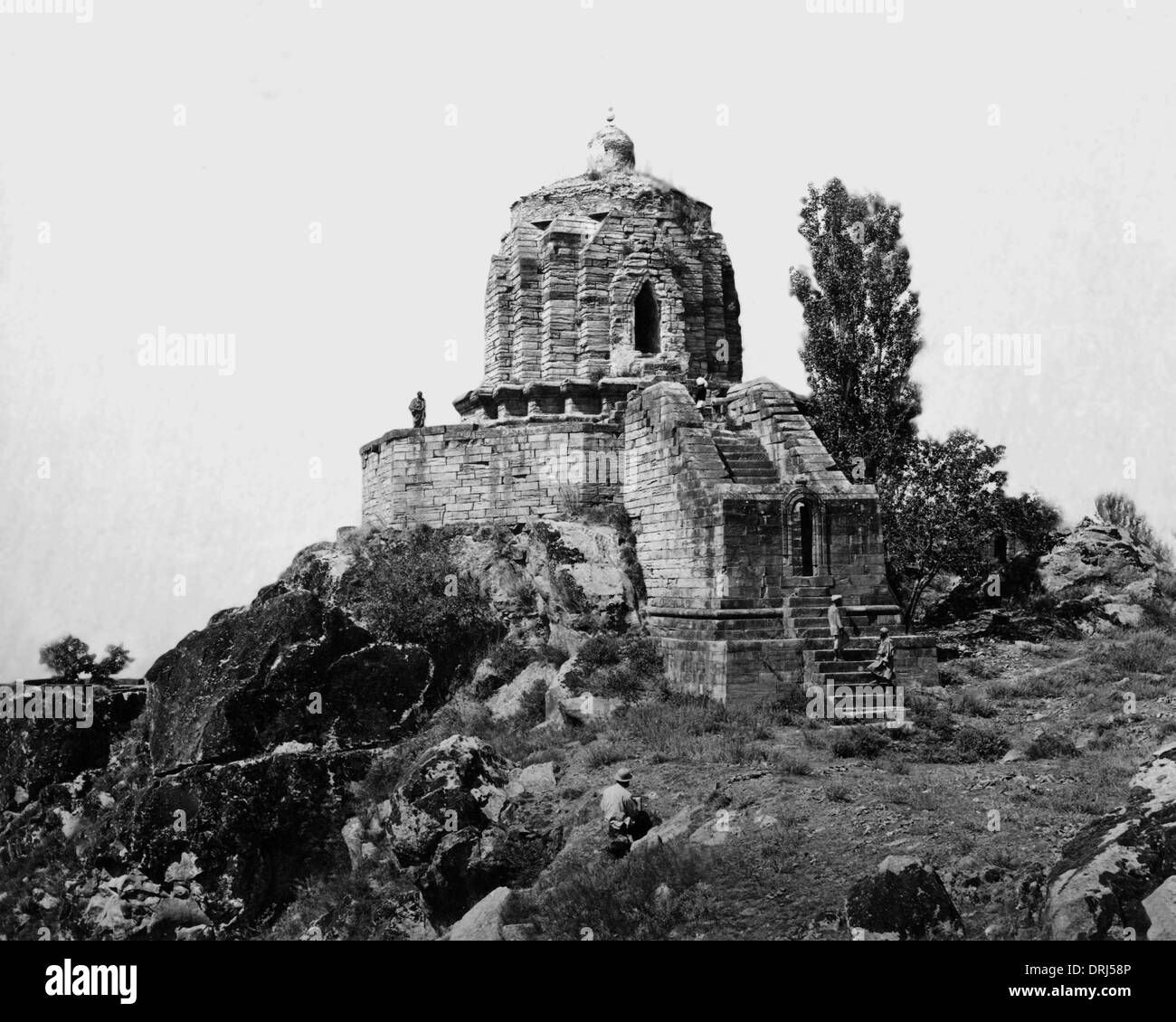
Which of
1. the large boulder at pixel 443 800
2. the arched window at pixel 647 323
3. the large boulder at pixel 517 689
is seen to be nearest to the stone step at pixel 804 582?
the large boulder at pixel 517 689

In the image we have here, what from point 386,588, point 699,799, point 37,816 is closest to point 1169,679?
point 699,799

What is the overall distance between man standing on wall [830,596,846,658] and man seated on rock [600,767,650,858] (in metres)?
5.11

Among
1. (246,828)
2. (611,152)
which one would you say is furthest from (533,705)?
(611,152)

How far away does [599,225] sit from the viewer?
81.4 feet

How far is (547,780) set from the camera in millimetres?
15375

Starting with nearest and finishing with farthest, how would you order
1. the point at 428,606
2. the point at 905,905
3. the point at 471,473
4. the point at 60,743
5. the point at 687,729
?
the point at 905,905 → the point at 687,729 → the point at 428,606 → the point at 471,473 → the point at 60,743

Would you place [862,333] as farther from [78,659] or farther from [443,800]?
[78,659]

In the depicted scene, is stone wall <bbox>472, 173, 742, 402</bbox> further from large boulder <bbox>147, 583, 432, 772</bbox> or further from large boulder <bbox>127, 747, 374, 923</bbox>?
large boulder <bbox>127, 747, 374, 923</bbox>

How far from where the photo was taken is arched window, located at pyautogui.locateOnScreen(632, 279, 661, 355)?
2477cm

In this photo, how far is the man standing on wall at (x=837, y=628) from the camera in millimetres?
16688

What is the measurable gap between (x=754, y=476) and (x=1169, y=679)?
27.5 feet

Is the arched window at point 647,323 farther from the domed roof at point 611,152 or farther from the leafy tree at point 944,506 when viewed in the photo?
the leafy tree at point 944,506

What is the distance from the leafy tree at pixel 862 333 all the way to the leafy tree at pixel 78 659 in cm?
2179

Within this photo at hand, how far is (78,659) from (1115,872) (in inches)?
1146
